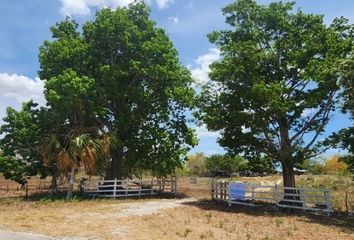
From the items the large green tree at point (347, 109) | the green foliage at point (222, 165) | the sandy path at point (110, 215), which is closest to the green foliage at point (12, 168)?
the sandy path at point (110, 215)

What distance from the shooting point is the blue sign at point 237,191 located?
2628 cm

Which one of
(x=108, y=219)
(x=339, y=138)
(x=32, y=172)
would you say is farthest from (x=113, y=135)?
(x=339, y=138)

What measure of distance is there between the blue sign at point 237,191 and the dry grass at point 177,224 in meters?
2.21

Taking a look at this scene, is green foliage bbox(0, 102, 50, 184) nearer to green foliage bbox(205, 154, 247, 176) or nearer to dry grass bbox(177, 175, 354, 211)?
dry grass bbox(177, 175, 354, 211)

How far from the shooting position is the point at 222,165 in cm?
Answer: 9388

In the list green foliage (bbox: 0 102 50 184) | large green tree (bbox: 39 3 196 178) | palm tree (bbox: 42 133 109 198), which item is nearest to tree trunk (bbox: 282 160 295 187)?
large green tree (bbox: 39 3 196 178)

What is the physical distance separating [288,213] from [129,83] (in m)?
16.9

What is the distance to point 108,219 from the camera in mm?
18891

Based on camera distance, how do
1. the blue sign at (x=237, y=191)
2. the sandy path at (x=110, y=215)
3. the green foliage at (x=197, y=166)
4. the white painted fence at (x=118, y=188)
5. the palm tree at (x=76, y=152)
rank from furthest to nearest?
1. the green foliage at (x=197, y=166)
2. the white painted fence at (x=118, y=188)
3. the palm tree at (x=76, y=152)
4. the blue sign at (x=237, y=191)
5. the sandy path at (x=110, y=215)

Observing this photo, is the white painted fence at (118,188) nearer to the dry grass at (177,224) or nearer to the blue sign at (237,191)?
the dry grass at (177,224)

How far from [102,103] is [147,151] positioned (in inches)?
202

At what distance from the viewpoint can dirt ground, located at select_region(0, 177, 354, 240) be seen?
15.6 metres

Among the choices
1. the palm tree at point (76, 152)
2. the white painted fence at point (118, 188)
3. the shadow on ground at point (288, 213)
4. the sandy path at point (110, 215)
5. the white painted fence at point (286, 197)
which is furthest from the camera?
the white painted fence at point (118, 188)

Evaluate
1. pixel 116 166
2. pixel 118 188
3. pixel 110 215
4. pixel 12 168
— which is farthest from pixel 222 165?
pixel 110 215
